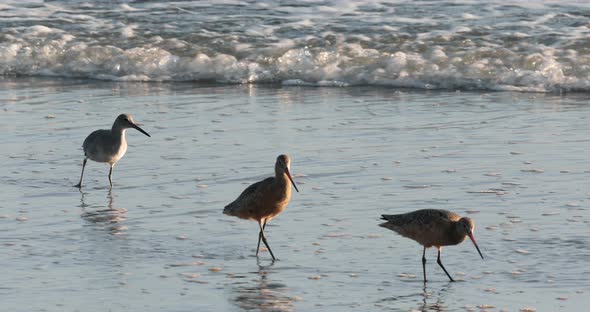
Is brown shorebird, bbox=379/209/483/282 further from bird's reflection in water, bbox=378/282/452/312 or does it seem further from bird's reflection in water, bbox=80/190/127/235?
bird's reflection in water, bbox=80/190/127/235

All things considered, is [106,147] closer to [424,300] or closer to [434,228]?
[434,228]

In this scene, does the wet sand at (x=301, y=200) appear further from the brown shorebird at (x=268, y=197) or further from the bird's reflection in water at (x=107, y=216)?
the brown shorebird at (x=268, y=197)

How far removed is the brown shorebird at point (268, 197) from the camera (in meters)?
8.43

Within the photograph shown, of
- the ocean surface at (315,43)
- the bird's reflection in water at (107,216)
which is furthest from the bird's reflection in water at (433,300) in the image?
the ocean surface at (315,43)

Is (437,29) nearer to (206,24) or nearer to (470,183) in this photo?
(206,24)

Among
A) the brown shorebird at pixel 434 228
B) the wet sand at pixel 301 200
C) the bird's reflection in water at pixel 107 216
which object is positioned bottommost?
the bird's reflection in water at pixel 107 216

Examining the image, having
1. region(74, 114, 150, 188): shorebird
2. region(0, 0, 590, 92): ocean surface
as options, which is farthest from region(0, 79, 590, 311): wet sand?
region(0, 0, 590, 92): ocean surface

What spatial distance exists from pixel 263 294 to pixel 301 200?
2403mm

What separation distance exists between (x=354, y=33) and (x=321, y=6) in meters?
2.01

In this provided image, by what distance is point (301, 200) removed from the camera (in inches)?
384

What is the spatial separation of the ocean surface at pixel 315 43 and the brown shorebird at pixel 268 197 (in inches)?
281

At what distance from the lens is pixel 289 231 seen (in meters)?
8.84

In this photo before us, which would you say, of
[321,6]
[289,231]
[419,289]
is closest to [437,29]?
[321,6]

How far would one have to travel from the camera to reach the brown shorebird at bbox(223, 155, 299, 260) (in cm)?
843
